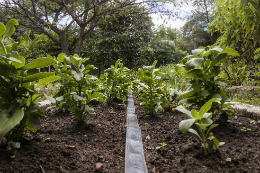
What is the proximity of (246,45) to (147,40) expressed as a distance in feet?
23.0

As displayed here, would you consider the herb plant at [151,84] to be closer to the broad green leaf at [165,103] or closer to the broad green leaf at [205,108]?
the broad green leaf at [165,103]

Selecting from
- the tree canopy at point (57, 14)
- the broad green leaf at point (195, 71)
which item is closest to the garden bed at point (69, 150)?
the broad green leaf at point (195, 71)

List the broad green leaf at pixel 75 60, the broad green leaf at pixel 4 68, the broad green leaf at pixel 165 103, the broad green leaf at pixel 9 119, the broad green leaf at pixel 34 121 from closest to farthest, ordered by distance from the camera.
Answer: the broad green leaf at pixel 9 119
the broad green leaf at pixel 4 68
the broad green leaf at pixel 34 121
the broad green leaf at pixel 75 60
the broad green leaf at pixel 165 103

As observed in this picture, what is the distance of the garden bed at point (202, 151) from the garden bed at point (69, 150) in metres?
0.25

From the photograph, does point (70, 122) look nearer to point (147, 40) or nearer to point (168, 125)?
point (168, 125)

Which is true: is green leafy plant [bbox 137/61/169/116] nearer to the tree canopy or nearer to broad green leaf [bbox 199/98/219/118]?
broad green leaf [bbox 199/98/219/118]

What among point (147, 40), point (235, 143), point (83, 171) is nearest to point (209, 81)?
point (235, 143)

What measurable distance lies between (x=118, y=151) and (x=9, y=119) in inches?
29.4

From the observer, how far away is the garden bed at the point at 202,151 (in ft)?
3.15

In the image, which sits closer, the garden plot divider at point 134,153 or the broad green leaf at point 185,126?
the broad green leaf at point 185,126

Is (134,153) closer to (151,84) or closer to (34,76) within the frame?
(34,76)

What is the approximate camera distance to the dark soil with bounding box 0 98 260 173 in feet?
3.06

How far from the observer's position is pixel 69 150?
1.17 meters

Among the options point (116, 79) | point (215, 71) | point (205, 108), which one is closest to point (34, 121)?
point (205, 108)
